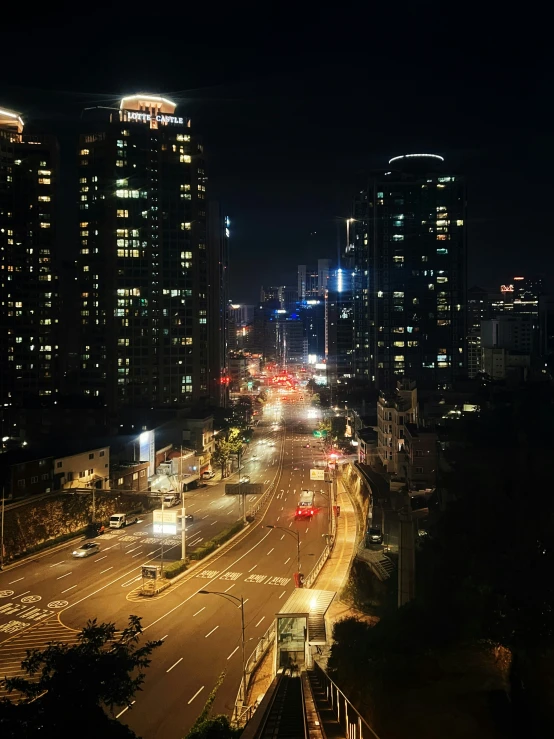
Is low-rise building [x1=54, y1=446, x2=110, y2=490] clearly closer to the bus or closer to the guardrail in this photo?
the bus

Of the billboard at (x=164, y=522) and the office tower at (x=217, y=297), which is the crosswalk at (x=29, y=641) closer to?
the billboard at (x=164, y=522)

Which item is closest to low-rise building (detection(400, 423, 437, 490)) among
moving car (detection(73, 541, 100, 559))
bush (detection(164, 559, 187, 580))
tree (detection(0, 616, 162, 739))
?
bush (detection(164, 559, 187, 580))

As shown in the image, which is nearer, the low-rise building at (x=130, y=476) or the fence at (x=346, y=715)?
the fence at (x=346, y=715)

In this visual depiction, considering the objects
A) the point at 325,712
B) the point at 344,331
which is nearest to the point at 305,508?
the point at 325,712

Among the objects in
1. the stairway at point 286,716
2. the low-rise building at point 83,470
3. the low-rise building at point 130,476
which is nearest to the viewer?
the stairway at point 286,716

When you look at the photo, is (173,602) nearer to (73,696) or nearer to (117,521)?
(117,521)

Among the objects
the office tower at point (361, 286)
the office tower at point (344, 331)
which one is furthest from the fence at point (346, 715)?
the office tower at point (344, 331)

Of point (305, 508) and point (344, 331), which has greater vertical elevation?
point (344, 331)
